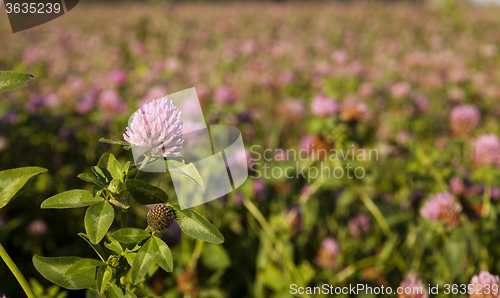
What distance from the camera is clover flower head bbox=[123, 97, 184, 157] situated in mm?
359

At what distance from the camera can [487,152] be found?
3.54ft

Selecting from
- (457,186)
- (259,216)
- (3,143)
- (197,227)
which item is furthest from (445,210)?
(3,143)

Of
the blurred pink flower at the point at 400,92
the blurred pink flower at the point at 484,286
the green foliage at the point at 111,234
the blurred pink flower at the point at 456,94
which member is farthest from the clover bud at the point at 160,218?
the blurred pink flower at the point at 456,94

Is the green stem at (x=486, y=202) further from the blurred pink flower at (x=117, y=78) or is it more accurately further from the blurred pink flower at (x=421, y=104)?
the blurred pink flower at (x=117, y=78)

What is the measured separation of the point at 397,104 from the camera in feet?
6.11

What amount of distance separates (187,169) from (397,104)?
1.74 metres

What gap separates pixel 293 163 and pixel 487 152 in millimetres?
625

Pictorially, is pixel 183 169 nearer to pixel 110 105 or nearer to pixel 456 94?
pixel 110 105

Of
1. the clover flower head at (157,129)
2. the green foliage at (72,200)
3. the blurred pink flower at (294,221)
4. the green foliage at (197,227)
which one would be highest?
the clover flower head at (157,129)

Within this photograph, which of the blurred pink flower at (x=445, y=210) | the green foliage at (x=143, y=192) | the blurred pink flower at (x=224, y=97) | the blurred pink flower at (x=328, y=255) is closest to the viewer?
the green foliage at (x=143, y=192)

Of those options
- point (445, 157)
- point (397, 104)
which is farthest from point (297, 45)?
point (445, 157)

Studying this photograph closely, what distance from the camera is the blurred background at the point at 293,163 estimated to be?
1.08m

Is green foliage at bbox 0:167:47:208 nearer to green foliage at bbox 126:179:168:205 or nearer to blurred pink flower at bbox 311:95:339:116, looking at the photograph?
green foliage at bbox 126:179:168:205

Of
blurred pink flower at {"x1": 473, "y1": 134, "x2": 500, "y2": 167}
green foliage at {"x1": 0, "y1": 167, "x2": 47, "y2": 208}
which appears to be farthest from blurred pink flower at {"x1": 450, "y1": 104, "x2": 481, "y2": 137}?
green foliage at {"x1": 0, "y1": 167, "x2": 47, "y2": 208}
